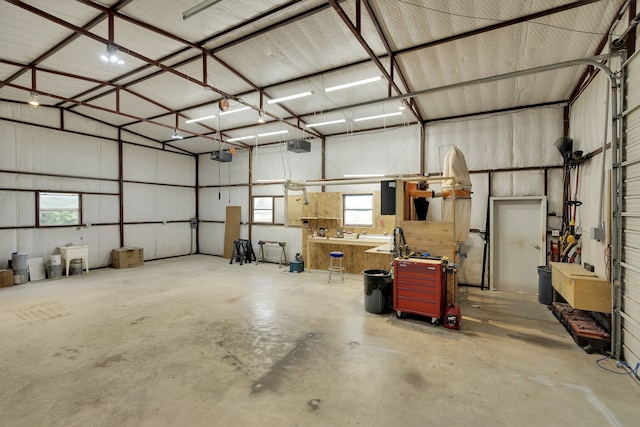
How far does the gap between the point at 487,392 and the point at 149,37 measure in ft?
21.3

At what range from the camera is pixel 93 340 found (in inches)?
152

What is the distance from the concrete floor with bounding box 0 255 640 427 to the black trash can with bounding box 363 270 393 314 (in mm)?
191

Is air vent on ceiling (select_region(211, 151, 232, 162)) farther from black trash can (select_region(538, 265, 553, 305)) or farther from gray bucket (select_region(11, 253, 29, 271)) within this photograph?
black trash can (select_region(538, 265, 553, 305))

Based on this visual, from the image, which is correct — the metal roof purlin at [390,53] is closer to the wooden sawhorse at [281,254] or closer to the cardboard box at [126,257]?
the wooden sawhorse at [281,254]

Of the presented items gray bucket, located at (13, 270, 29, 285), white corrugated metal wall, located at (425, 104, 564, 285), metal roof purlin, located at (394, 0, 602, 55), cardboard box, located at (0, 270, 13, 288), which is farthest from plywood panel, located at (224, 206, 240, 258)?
metal roof purlin, located at (394, 0, 602, 55)

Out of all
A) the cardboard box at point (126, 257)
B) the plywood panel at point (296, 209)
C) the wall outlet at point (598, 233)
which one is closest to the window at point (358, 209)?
the plywood panel at point (296, 209)

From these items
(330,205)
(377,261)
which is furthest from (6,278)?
(377,261)

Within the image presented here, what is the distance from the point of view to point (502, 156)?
248 inches

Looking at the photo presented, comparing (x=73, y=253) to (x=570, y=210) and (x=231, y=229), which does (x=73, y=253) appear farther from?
(x=570, y=210)

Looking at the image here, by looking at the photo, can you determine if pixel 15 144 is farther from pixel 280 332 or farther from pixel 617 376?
pixel 617 376

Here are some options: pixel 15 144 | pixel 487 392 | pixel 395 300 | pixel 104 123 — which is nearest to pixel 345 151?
pixel 395 300

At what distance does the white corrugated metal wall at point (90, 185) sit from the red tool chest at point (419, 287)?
29.0 ft

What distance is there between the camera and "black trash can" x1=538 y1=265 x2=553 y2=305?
5199 millimetres

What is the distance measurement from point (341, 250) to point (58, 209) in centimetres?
776
